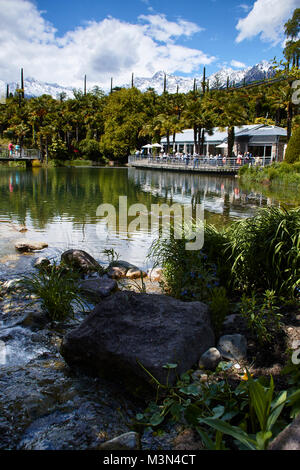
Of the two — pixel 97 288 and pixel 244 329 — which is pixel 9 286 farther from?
pixel 244 329

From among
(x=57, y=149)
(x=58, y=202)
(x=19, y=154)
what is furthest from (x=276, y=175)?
(x=57, y=149)

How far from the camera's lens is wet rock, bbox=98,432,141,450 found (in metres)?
2.43

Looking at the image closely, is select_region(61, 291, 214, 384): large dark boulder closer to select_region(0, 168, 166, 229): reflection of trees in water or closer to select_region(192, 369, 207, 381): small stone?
select_region(192, 369, 207, 381): small stone

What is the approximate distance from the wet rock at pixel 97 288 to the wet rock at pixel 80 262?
3.67 ft

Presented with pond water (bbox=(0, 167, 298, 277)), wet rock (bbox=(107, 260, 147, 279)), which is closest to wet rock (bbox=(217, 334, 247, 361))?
wet rock (bbox=(107, 260, 147, 279))

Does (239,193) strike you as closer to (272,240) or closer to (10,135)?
(272,240)

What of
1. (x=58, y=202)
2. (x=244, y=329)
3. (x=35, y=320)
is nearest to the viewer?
(x=244, y=329)

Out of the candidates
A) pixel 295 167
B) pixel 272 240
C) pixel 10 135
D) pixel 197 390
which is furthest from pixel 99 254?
pixel 10 135

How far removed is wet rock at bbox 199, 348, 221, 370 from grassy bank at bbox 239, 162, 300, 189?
73.9 feet

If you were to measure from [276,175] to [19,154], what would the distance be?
32142 mm

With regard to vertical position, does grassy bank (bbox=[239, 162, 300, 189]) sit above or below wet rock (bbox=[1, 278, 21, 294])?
above

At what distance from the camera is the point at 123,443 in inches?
96.3

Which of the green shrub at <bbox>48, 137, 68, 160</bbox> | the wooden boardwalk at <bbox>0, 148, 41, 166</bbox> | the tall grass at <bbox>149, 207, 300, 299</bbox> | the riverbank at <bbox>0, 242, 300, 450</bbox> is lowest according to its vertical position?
the riverbank at <bbox>0, 242, 300, 450</bbox>

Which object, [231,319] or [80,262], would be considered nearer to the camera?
[231,319]
